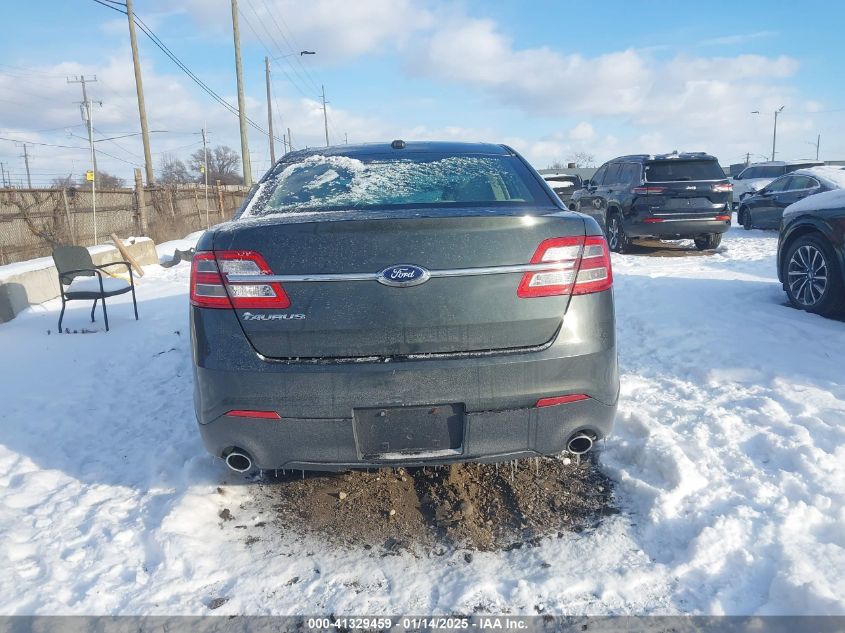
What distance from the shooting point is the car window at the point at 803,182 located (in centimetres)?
1306

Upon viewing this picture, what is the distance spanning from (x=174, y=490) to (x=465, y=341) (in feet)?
Answer: 5.78

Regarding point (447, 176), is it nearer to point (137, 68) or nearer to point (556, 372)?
point (556, 372)

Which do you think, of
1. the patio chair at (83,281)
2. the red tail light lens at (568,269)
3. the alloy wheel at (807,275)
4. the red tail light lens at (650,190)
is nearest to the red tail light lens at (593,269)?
the red tail light lens at (568,269)

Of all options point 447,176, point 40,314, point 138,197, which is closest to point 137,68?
point 138,197

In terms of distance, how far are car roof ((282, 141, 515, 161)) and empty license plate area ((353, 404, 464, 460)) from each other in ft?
5.61

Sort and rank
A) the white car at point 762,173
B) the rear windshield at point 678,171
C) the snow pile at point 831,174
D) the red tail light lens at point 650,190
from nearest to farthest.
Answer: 1. the red tail light lens at point 650,190
2. the rear windshield at point 678,171
3. the snow pile at point 831,174
4. the white car at point 762,173

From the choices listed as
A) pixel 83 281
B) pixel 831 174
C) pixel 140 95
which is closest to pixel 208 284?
pixel 83 281

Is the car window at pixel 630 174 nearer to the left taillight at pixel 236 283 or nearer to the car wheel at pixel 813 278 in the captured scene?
the car wheel at pixel 813 278

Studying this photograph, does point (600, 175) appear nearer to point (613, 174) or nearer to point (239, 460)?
point (613, 174)

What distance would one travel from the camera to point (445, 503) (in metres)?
2.98

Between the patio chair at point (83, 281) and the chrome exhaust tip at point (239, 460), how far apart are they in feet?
13.4

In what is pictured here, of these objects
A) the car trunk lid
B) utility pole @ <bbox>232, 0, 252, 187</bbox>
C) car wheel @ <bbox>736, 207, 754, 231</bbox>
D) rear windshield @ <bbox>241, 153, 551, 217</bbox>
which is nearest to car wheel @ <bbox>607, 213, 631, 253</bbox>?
car wheel @ <bbox>736, 207, 754, 231</bbox>

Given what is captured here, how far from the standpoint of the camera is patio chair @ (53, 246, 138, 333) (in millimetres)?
6316

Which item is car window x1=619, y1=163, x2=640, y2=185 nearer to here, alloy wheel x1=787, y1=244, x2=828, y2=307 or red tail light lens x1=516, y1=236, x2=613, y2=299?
alloy wheel x1=787, y1=244, x2=828, y2=307
